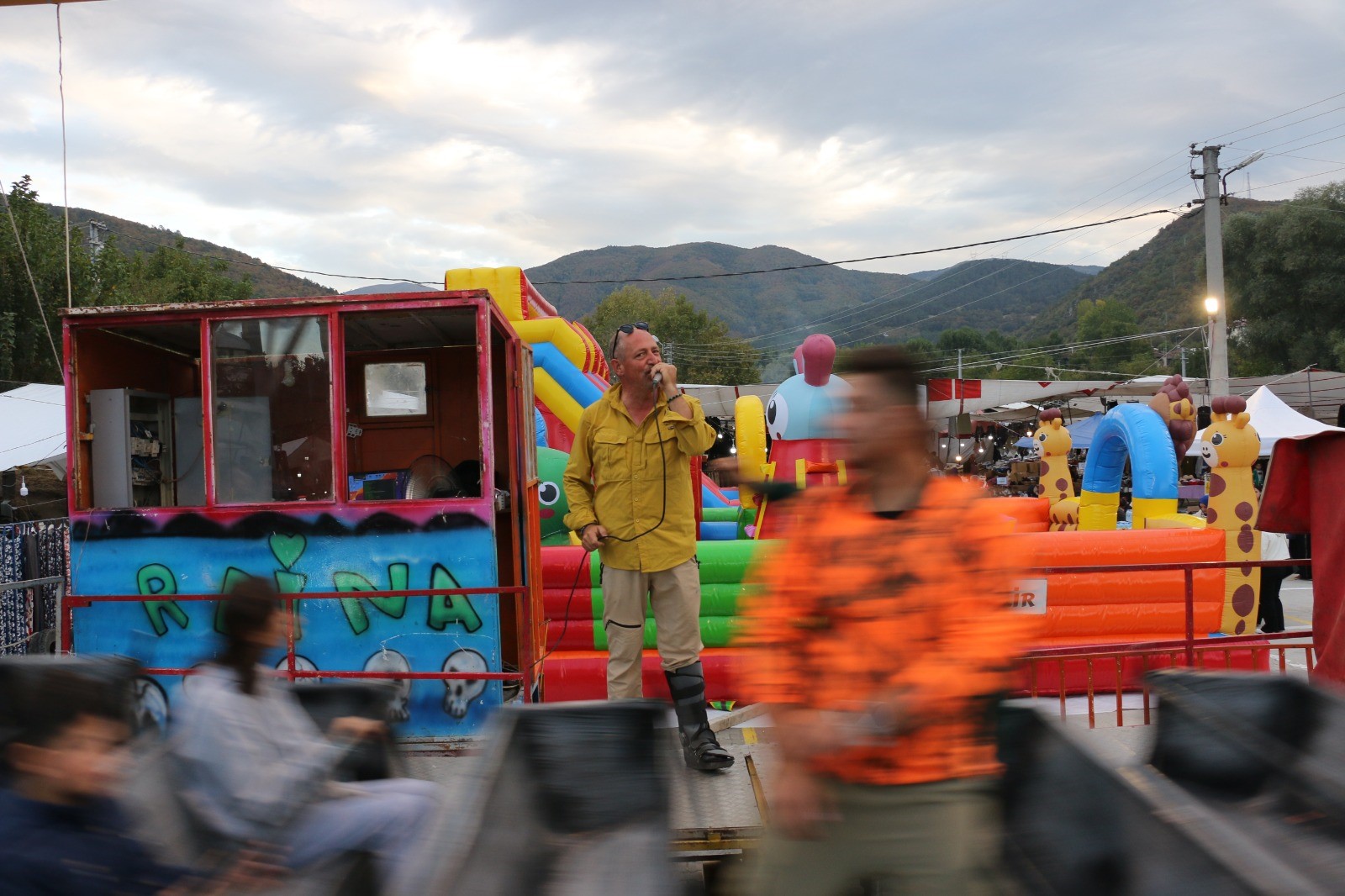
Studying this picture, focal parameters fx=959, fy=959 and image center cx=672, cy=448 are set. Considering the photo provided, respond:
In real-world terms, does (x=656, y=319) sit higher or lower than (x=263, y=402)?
higher

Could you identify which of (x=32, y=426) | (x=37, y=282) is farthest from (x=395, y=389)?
(x=37, y=282)

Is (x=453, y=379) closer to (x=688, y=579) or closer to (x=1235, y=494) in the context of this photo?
(x=688, y=579)

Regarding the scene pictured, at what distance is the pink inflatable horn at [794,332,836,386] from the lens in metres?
10.9

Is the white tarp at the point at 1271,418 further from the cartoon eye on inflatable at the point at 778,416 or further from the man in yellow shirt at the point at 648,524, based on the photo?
the man in yellow shirt at the point at 648,524

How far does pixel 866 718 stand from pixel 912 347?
3.02 feet

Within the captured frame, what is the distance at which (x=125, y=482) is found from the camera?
6.18 meters

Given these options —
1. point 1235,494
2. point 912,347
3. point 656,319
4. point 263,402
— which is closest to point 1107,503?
point 1235,494

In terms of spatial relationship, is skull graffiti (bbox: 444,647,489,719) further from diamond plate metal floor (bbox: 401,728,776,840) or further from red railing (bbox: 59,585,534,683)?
diamond plate metal floor (bbox: 401,728,776,840)

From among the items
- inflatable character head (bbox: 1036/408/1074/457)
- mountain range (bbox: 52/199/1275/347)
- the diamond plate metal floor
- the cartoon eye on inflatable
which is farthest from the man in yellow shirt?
mountain range (bbox: 52/199/1275/347)

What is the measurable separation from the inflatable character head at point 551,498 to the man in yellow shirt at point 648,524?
5.02m

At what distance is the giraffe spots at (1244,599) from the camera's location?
Answer: 9.23 m

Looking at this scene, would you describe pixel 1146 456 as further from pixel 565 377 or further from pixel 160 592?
pixel 160 592

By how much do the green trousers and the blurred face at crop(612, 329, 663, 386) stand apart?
2.86 meters

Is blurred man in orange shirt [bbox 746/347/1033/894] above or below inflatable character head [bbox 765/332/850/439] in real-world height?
below
